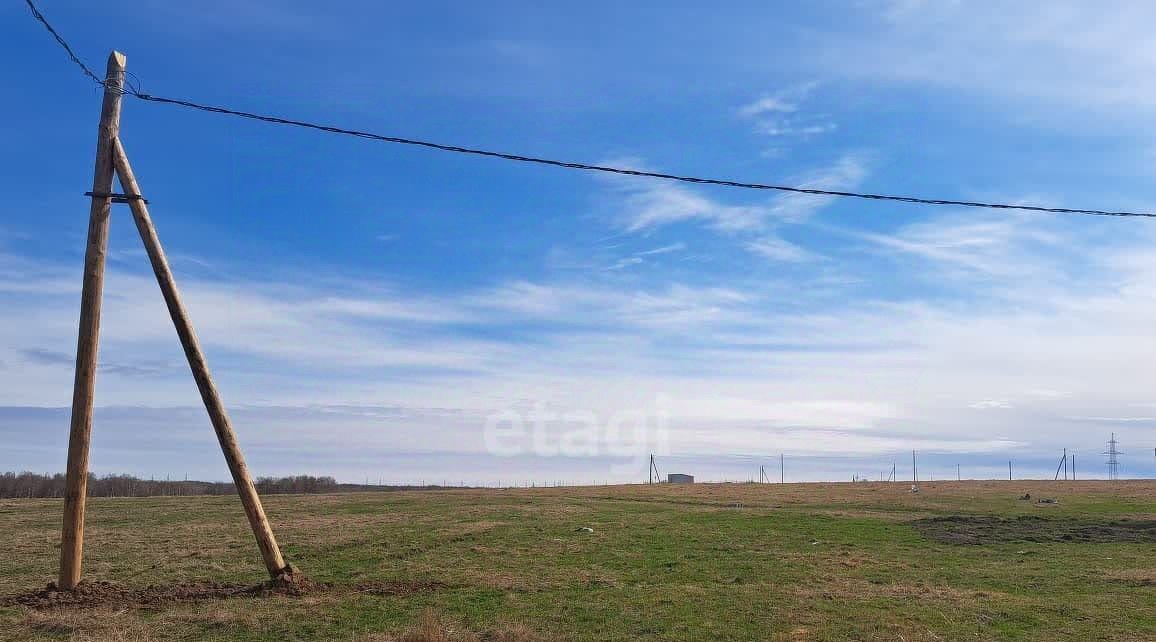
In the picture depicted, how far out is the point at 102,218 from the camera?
16.8 m

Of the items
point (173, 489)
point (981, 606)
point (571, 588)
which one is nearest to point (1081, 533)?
point (981, 606)

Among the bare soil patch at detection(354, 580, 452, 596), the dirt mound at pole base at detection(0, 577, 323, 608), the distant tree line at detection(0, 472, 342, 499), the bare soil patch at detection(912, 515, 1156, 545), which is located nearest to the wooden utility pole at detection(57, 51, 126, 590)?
the dirt mound at pole base at detection(0, 577, 323, 608)

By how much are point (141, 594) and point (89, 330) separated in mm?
5106

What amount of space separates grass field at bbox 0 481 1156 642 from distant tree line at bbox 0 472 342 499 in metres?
58.2

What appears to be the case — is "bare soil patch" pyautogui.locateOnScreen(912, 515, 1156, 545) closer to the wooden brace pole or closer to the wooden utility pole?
the wooden brace pole

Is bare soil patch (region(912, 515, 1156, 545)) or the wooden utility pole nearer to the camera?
the wooden utility pole

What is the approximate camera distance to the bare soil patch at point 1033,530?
101ft

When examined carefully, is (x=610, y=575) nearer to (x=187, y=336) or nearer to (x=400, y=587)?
(x=400, y=587)

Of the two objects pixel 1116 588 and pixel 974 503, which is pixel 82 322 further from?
pixel 974 503

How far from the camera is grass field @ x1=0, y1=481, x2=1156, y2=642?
15320 mm

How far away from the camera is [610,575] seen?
71.7 ft

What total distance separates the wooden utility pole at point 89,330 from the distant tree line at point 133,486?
7678 centimetres

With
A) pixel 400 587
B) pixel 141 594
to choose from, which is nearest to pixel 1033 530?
pixel 400 587

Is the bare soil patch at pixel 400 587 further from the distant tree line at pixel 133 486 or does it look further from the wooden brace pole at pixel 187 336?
the distant tree line at pixel 133 486
